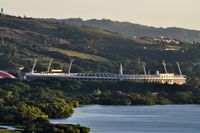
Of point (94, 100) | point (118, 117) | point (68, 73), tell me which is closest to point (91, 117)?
point (118, 117)

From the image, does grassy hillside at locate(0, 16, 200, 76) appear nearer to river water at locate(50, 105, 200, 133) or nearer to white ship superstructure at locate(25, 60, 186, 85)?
white ship superstructure at locate(25, 60, 186, 85)

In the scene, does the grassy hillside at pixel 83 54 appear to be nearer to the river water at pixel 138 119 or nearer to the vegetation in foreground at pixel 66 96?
the vegetation in foreground at pixel 66 96

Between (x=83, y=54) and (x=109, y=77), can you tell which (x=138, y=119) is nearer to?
(x=109, y=77)

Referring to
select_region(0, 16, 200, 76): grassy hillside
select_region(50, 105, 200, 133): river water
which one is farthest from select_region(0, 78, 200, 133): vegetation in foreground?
select_region(0, 16, 200, 76): grassy hillside

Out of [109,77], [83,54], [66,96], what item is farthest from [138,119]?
[83,54]

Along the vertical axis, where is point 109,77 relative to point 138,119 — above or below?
above

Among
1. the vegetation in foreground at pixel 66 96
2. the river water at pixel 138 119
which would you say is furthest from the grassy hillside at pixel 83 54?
the river water at pixel 138 119

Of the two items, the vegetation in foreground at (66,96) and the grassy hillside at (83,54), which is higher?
the grassy hillside at (83,54)

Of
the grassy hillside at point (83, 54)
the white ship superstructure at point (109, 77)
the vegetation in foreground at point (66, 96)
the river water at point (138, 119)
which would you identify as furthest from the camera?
the grassy hillside at point (83, 54)
